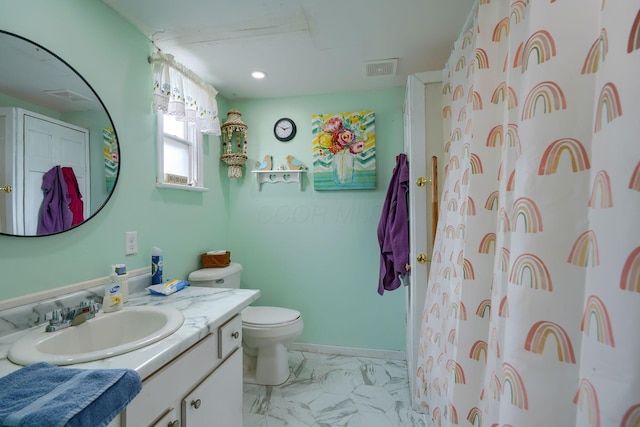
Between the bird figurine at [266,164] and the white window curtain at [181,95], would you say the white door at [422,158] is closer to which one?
the bird figurine at [266,164]

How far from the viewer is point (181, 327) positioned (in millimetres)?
1033

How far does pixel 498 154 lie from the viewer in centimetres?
87

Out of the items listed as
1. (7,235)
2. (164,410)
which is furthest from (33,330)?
(164,410)

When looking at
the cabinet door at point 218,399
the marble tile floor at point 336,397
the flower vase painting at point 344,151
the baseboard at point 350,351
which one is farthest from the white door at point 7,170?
the baseboard at point 350,351

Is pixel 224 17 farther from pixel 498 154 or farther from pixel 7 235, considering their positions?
pixel 498 154

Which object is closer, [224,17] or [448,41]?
[224,17]

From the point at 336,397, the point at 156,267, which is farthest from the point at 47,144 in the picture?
the point at 336,397

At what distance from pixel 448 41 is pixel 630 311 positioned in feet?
5.99

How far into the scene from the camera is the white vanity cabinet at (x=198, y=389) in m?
0.83

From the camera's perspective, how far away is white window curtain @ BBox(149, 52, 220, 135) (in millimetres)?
1627

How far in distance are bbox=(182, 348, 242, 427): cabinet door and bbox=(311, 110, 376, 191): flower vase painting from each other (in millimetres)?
1463

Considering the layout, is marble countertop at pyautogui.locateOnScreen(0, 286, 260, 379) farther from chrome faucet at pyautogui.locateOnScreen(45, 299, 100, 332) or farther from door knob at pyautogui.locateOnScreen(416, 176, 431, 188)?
door knob at pyautogui.locateOnScreen(416, 176, 431, 188)

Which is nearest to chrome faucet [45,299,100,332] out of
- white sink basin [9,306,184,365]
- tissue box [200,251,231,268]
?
white sink basin [9,306,184,365]

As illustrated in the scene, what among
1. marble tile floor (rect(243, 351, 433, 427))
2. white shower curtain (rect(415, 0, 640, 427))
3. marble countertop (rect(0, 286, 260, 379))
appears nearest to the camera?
white shower curtain (rect(415, 0, 640, 427))
